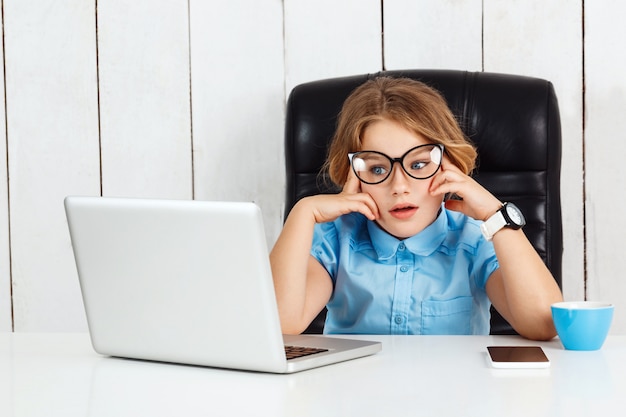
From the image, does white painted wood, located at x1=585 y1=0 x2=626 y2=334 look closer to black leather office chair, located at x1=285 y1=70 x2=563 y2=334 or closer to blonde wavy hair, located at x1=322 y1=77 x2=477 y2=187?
black leather office chair, located at x1=285 y1=70 x2=563 y2=334

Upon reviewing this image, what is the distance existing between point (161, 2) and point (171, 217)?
1.45 meters

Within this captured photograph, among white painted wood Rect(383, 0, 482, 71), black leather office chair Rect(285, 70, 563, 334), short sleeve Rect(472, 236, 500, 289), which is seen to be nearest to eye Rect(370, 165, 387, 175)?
short sleeve Rect(472, 236, 500, 289)

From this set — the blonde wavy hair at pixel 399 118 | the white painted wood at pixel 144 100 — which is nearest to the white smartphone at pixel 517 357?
the blonde wavy hair at pixel 399 118

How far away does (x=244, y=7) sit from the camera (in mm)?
2346

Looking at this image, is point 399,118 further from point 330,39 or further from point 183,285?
point 330,39

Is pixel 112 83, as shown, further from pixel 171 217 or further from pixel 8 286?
pixel 171 217

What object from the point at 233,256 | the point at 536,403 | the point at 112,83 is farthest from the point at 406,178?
the point at 112,83

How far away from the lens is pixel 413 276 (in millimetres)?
1636

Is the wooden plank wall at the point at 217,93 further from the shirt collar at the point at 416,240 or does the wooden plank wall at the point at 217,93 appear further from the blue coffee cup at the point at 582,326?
the blue coffee cup at the point at 582,326

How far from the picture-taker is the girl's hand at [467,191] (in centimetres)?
150

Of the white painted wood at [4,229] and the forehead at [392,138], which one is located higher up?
the forehead at [392,138]

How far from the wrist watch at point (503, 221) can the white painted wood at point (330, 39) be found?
926 millimetres

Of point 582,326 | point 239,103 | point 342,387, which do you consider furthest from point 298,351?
point 239,103

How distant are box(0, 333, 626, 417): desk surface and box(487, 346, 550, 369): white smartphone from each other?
0.01 meters
